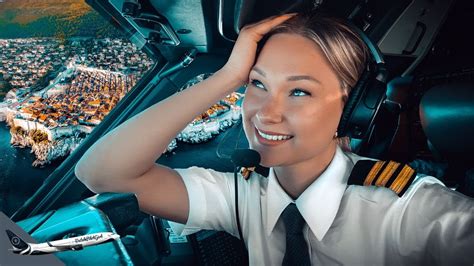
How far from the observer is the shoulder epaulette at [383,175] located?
98cm

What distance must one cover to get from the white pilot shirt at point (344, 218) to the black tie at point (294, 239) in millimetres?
18

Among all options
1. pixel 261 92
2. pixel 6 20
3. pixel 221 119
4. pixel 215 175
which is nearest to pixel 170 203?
pixel 215 175

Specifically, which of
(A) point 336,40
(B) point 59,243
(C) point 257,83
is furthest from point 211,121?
(B) point 59,243

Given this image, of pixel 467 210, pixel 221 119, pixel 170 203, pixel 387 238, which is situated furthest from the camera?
pixel 221 119

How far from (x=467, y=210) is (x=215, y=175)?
26.9 inches

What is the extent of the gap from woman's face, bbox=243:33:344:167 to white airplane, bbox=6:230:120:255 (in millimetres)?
485

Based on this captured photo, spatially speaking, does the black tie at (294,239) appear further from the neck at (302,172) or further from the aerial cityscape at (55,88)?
the aerial cityscape at (55,88)

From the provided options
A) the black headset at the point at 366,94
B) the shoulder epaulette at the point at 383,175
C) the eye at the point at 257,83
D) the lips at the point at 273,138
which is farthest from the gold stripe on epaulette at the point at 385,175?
the eye at the point at 257,83

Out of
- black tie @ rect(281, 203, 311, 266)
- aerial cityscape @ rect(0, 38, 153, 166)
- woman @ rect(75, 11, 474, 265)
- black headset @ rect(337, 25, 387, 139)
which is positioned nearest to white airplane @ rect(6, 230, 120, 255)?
woman @ rect(75, 11, 474, 265)

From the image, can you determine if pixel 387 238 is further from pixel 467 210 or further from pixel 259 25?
pixel 259 25

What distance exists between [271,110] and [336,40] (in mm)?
241

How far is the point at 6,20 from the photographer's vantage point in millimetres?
1142

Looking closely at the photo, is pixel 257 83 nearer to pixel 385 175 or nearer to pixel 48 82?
pixel 385 175

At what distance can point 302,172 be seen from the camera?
3.67 ft
